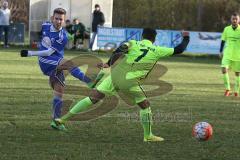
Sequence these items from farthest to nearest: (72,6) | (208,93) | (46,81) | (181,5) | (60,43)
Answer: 1. (181,5)
2. (72,6)
3. (46,81)
4. (208,93)
5. (60,43)

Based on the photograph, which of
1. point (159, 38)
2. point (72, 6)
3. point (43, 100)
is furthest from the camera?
point (72, 6)

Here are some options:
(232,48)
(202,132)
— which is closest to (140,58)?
(202,132)

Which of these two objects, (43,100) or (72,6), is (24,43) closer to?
(72,6)

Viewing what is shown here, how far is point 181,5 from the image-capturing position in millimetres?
39375

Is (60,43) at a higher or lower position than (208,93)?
higher

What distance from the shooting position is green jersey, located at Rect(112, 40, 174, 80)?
360 inches

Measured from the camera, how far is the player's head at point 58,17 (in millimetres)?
9930

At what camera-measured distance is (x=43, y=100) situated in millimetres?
13273

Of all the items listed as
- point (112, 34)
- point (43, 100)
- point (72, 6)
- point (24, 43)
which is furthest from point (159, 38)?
point (43, 100)

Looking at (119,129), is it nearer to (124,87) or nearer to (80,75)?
(124,87)

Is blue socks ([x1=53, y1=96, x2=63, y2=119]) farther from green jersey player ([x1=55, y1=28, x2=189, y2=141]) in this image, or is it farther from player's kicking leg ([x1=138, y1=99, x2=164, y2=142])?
player's kicking leg ([x1=138, y1=99, x2=164, y2=142])

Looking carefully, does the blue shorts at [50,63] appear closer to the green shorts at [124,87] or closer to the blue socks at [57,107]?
the blue socks at [57,107]

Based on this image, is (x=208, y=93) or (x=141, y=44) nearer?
(x=141, y=44)

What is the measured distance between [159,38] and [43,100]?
1790 cm
